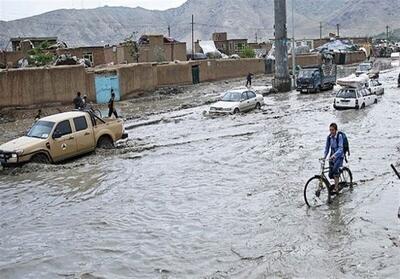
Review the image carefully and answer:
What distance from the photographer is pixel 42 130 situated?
57.3 feet

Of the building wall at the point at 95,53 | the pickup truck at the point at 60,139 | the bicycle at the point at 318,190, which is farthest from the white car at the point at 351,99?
the building wall at the point at 95,53

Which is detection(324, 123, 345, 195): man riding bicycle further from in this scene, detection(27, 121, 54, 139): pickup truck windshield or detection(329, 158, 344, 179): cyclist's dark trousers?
detection(27, 121, 54, 139): pickup truck windshield

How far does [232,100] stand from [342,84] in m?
13.2

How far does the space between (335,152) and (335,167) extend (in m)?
0.36

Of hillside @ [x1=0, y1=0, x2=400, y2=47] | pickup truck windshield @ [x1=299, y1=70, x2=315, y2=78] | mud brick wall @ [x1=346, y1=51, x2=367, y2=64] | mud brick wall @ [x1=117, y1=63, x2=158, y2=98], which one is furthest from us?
hillside @ [x1=0, y1=0, x2=400, y2=47]

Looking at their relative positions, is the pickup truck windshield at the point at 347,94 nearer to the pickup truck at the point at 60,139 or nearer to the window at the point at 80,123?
the pickup truck at the point at 60,139

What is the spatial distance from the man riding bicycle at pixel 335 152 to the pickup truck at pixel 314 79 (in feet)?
95.1

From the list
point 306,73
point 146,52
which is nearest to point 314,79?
point 306,73

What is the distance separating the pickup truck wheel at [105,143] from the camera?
1934 centimetres

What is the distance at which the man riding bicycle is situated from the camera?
12711mm

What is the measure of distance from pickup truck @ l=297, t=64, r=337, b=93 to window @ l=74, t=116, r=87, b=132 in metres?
25.9

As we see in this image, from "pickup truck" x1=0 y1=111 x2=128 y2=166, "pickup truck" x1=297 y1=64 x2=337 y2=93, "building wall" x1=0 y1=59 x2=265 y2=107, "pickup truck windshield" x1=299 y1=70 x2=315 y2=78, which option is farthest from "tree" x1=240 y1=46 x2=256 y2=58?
"pickup truck" x1=0 y1=111 x2=128 y2=166

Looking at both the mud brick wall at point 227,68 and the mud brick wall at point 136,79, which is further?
the mud brick wall at point 227,68

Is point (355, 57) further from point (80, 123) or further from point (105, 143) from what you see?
point (80, 123)
